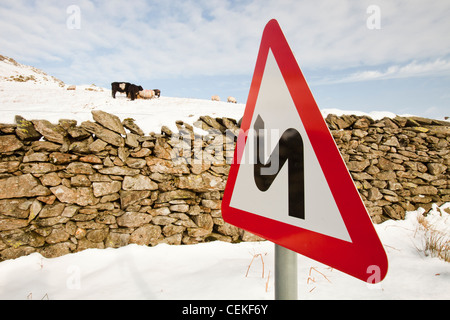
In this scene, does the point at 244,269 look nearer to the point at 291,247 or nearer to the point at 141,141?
the point at 291,247

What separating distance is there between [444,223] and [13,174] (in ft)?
25.3

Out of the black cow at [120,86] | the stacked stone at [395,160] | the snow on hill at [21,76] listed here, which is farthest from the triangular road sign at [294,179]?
→ the snow on hill at [21,76]

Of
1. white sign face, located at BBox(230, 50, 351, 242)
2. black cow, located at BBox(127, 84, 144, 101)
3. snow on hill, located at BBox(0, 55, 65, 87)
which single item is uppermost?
snow on hill, located at BBox(0, 55, 65, 87)

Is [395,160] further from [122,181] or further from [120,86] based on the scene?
[120,86]

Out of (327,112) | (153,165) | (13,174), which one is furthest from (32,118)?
(327,112)

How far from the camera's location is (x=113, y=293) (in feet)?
7.10

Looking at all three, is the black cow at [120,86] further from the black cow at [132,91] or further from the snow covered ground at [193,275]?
the snow covered ground at [193,275]

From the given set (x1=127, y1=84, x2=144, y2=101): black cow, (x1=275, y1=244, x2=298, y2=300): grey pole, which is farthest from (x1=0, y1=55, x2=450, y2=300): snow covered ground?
(x1=127, y1=84, x2=144, y2=101): black cow

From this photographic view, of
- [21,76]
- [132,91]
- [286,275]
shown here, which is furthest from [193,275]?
[21,76]

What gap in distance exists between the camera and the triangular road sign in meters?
0.62

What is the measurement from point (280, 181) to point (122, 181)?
10.2 feet

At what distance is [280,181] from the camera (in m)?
0.82

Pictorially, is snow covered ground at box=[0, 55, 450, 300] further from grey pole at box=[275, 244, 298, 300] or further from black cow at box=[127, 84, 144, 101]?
black cow at box=[127, 84, 144, 101]
